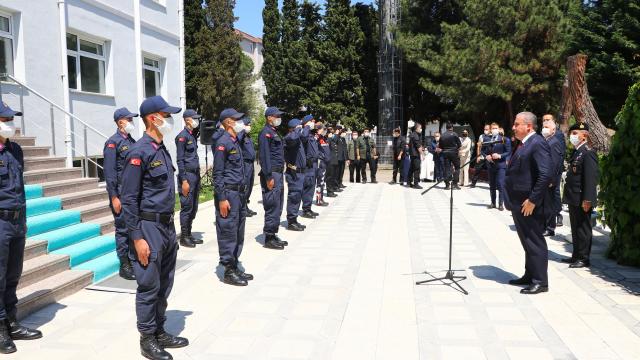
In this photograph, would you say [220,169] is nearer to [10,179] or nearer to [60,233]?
[10,179]

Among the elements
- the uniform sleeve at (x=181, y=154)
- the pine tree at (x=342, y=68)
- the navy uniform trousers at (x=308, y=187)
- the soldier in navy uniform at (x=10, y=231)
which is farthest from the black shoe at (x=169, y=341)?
the pine tree at (x=342, y=68)

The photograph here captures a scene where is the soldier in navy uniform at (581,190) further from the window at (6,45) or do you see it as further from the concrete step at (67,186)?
the window at (6,45)

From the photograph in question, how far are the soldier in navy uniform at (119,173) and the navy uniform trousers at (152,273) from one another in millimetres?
2078

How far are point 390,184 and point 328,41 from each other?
18.1 meters

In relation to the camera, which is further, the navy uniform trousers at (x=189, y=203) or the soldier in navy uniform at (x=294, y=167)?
the soldier in navy uniform at (x=294, y=167)

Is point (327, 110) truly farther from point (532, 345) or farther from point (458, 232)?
point (532, 345)

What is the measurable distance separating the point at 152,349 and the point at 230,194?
2.32 m

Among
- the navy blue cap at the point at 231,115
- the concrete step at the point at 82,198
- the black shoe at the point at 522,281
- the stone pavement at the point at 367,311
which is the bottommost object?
the stone pavement at the point at 367,311

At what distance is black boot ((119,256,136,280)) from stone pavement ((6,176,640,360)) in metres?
0.54

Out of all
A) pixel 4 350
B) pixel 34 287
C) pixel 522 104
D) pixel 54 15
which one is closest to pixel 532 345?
pixel 4 350

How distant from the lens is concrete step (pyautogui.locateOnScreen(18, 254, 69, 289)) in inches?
209

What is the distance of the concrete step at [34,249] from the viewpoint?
18.8 ft

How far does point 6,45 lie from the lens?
9797 millimetres

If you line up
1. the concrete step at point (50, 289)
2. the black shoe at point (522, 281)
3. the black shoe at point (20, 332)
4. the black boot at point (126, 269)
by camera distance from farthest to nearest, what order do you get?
the black boot at point (126, 269) → the black shoe at point (522, 281) → the concrete step at point (50, 289) → the black shoe at point (20, 332)
